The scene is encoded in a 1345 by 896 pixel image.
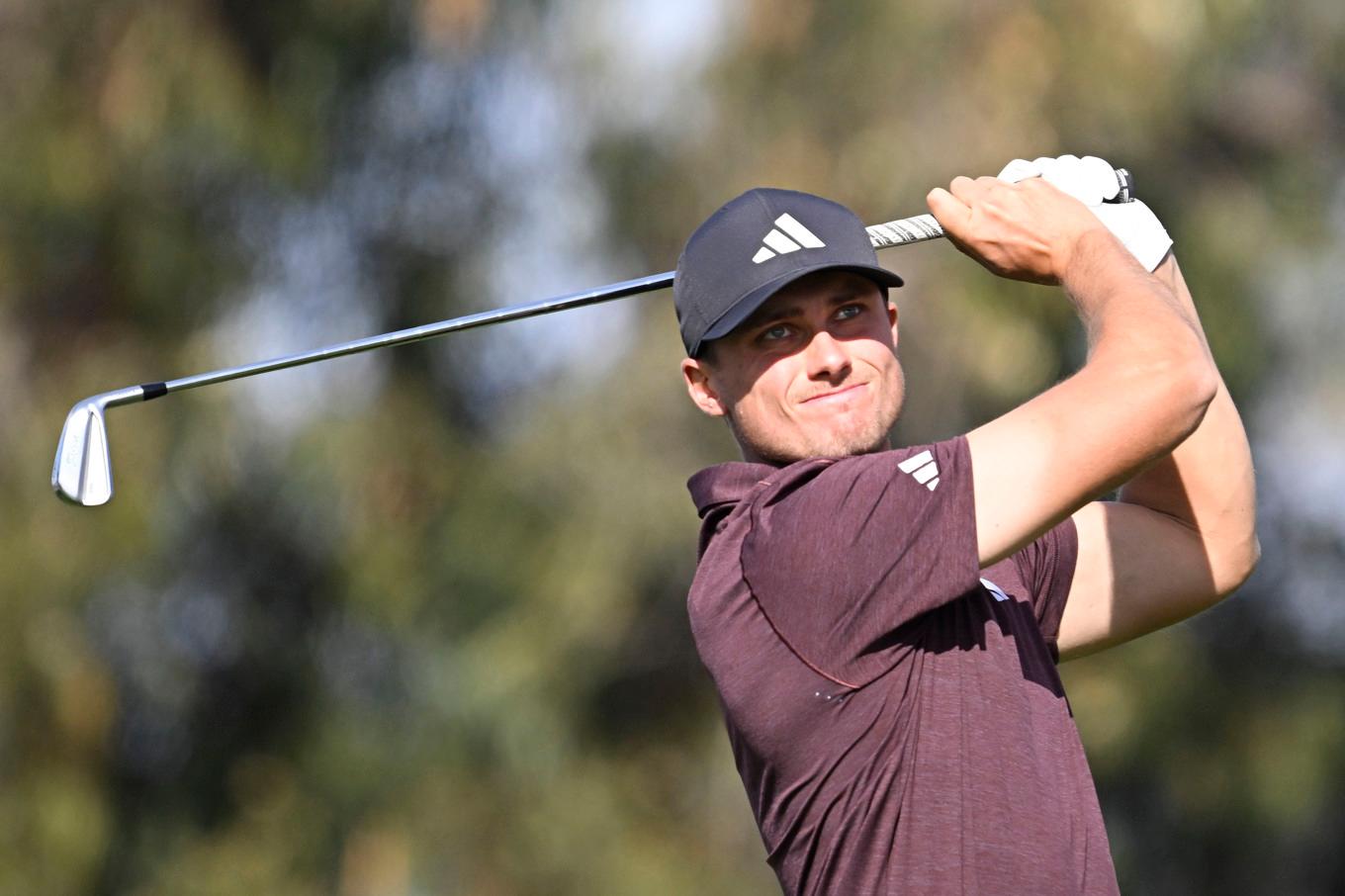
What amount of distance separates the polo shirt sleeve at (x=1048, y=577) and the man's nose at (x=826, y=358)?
400 millimetres

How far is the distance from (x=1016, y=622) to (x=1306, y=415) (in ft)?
20.7

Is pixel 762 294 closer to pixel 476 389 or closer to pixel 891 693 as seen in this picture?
pixel 891 693

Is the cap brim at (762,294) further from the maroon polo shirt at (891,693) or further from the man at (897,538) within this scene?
the maroon polo shirt at (891,693)

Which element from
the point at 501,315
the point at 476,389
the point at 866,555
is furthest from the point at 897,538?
the point at 476,389

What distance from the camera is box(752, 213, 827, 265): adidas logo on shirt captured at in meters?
2.62

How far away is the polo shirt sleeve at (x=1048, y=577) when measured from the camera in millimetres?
2811

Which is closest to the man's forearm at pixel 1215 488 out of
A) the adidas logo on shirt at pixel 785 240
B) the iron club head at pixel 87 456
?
the adidas logo on shirt at pixel 785 240

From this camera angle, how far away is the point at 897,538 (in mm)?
2330

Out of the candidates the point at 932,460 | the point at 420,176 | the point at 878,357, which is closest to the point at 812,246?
the point at 878,357

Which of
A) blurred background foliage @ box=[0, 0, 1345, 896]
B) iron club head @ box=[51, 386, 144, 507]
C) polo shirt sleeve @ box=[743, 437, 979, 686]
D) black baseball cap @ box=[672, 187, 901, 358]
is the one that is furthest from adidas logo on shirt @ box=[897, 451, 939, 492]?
blurred background foliage @ box=[0, 0, 1345, 896]

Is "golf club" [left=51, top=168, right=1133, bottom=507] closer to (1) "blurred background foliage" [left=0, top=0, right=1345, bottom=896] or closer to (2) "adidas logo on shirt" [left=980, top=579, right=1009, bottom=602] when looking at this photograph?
(2) "adidas logo on shirt" [left=980, top=579, right=1009, bottom=602]

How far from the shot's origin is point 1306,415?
8469mm

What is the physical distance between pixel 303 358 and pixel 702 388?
2.28 feet

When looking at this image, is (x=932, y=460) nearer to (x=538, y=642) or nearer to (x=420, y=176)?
(x=538, y=642)
